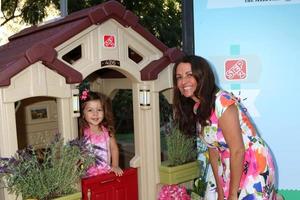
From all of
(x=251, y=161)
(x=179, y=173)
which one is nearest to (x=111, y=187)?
(x=179, y=173)

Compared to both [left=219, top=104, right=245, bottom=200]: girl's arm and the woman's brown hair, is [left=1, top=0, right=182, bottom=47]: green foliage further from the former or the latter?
[left=219, top=104, right=245, bottom=200]: girl's arm

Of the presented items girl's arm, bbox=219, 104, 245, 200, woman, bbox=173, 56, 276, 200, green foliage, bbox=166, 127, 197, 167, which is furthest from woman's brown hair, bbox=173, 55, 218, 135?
green foliage, bbox=166, 127, 197, 167

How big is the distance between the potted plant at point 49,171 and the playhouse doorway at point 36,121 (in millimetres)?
1545

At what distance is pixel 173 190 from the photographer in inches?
118

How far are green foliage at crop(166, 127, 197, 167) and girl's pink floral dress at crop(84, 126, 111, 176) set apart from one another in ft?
1.72

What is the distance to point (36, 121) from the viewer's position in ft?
13.4

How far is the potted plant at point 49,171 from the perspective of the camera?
224 centimetres

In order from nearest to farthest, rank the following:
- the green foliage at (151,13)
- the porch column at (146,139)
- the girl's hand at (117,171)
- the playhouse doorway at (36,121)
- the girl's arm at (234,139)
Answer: the girl's arm at (234,139) < the girl's hand at (117,171) < the porch column at (146,139) < the playhouse doorway at (36,121) < the green foliage at (151,13)

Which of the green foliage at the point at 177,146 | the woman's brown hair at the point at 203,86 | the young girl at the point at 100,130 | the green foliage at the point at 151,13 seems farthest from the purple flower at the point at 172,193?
the green foliage at the point at 151,13

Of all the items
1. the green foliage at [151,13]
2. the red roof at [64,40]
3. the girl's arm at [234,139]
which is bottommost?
the girl's arm at [234,139]

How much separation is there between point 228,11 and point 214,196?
1595 mm

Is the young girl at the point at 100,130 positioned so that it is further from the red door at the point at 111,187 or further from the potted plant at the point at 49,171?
the potted plant at the point at 49,171

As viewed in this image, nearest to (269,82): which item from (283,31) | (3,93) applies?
(283,31)

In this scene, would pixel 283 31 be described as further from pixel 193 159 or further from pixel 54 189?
pixel 54 189
